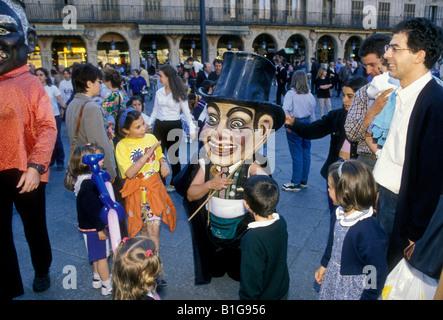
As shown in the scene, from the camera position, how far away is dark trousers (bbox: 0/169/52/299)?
2.43 metres

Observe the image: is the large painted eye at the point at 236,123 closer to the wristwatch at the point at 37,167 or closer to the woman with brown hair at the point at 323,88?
the wristwatch at the point at 37,167

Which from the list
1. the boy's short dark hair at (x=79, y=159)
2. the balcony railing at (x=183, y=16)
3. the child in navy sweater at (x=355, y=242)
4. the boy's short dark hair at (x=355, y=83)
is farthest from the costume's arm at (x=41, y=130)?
the balcony railing at (x=183, y=16)

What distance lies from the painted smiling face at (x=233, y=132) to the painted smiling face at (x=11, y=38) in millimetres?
1374

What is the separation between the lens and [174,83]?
457 centimetres

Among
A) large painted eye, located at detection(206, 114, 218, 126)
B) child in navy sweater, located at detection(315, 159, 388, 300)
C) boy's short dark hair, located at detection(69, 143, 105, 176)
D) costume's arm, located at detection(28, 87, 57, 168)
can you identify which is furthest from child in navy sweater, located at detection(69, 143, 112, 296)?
child in navy sweater, located at detection(315, 159, 388, 300)

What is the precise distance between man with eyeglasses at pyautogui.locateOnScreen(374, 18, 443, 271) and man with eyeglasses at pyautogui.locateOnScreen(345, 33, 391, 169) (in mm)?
468

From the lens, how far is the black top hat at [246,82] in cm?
233

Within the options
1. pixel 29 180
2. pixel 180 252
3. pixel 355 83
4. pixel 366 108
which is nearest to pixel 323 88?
pixel 355 83

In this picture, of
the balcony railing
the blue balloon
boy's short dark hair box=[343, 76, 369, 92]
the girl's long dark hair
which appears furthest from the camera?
the balcony railing

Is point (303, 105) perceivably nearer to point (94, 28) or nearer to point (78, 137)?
point (78, 137)

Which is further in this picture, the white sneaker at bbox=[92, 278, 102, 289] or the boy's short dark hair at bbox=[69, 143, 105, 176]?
the white sneaker at bbox=[92, 278, 102, 289]

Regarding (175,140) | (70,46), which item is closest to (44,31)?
(70,46)

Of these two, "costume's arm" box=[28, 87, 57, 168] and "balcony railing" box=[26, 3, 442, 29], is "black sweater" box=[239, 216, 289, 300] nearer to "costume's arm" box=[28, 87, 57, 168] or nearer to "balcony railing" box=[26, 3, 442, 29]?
"costume's arm" box=[28, 87, 57, 168]

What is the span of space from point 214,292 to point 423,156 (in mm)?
1776
